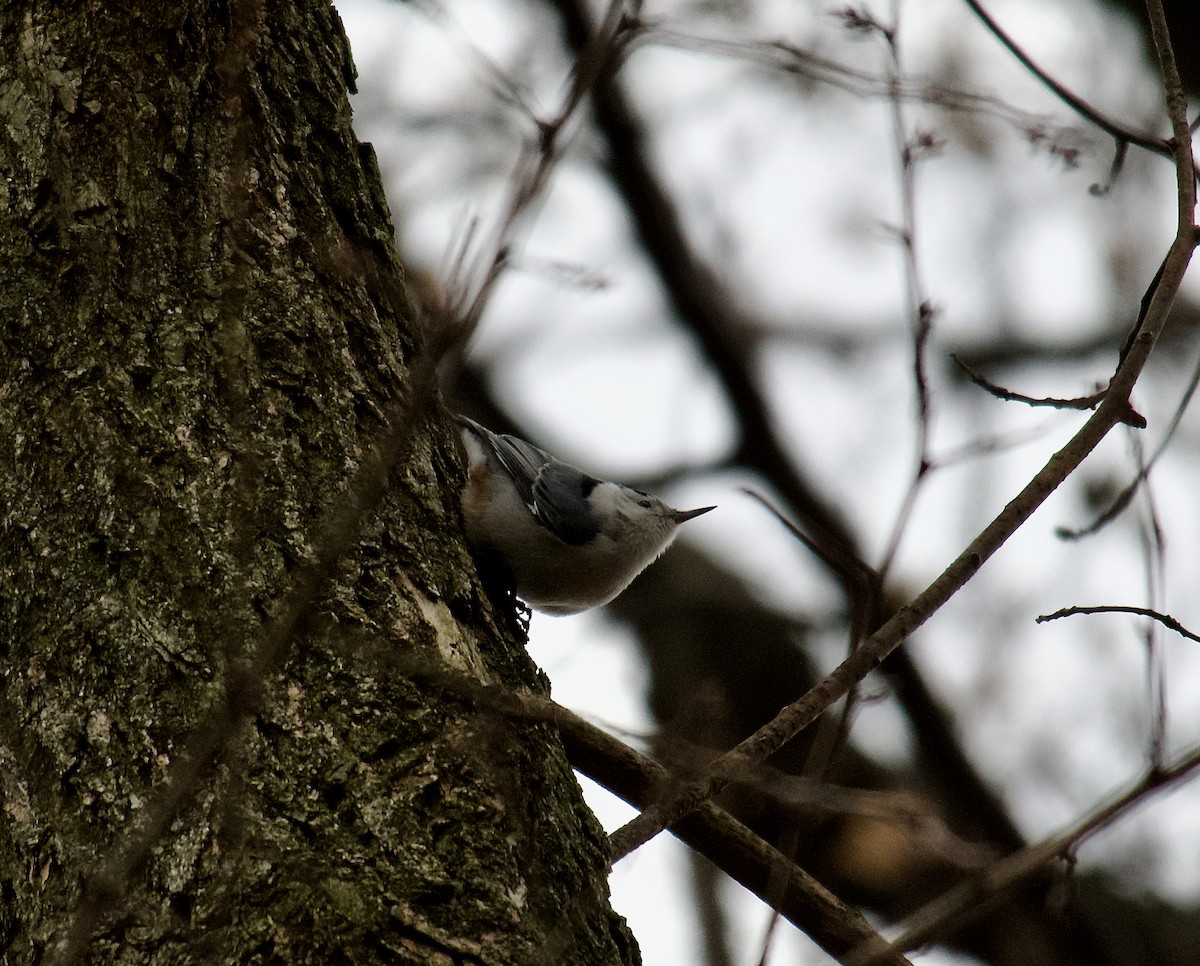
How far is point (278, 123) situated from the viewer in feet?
6.83

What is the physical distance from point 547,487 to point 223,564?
5.35 ft

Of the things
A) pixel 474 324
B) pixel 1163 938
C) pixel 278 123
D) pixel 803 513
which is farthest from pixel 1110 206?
pixel 474 324

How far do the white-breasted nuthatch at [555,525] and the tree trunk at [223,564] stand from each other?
0.80 metres

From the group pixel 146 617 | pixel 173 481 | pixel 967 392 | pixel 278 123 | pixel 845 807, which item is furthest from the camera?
pixel 967 392

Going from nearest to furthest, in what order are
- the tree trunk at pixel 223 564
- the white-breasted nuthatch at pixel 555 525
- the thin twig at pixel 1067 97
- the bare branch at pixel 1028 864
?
the bare branch at pixel 1028 864, the tree trunk at pixel 223 564, the thin twig at pixel 1067 97, the white-breasted nuthatch at pixel 555 525

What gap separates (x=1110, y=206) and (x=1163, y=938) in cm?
346

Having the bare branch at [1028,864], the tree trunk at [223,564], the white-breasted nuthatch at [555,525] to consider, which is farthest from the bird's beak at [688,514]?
the bare branch at [1028,864]

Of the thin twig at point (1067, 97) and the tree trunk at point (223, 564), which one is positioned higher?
the thin twig at point (1067, 97)

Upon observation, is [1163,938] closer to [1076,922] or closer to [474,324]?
[1076,922]

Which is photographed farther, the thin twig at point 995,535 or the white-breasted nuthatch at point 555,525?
the white-breasted nuthatch at point 555,525

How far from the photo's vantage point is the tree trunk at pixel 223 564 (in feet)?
4.66

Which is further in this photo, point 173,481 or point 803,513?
point 803,513

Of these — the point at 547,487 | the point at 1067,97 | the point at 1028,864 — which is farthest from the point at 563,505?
the point at 1028,864

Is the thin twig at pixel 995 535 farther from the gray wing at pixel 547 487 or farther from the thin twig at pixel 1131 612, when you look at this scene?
the gray wing at pixel 547 487
